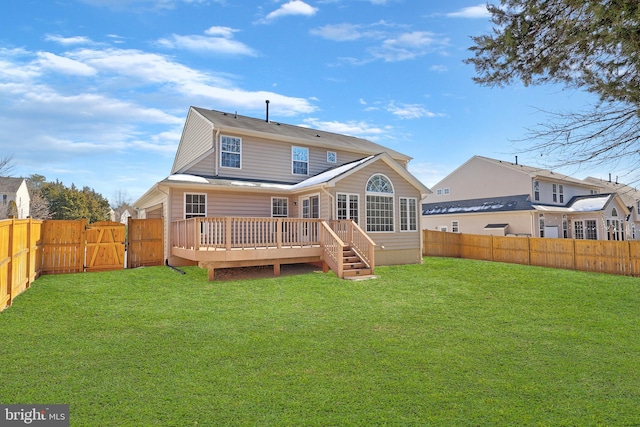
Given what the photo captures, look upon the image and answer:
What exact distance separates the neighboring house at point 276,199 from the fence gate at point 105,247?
5.24 ft

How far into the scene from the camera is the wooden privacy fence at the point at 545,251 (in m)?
12.4

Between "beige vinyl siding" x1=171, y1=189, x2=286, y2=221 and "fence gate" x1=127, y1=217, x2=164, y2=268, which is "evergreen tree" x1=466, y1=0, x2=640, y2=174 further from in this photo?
"fence gate" x1=127, y1=217, x2=164, y2=268

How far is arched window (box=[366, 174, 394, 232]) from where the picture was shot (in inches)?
538

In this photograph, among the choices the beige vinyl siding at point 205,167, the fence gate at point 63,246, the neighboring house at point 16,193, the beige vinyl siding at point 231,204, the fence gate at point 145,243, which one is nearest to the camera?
the fence gate at point 63,246

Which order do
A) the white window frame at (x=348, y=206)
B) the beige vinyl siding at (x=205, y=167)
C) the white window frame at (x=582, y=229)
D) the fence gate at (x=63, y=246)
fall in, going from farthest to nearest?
the white window frame at (x=582, y=229) → the beige vinyl siding at (x=205, y=167) → the white window frame at (x=348, y=206) → the fence gate at (x=63, y=246)

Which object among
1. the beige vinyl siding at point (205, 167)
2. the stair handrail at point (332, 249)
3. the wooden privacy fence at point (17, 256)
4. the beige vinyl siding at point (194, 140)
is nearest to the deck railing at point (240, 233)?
the stair handrail at point (332, 249)

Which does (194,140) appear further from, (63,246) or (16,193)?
(16,193)

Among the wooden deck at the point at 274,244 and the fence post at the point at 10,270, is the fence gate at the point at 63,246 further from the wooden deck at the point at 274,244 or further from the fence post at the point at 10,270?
the fence post at the point at 10,270

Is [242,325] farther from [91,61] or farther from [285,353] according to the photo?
[91,61]

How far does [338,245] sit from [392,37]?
23.1 ft

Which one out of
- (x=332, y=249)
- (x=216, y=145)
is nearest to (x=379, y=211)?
(x=332, y=249)

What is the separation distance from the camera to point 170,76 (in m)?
11.8

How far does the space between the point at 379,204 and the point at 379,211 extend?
0.30m

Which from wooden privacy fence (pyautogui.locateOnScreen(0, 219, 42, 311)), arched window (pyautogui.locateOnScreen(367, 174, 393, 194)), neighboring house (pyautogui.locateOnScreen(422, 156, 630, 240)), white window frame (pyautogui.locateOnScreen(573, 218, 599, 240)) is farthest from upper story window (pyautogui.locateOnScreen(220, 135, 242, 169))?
white window frame (pyautogui.locateOnScreen(573, 218, 599, 240))
